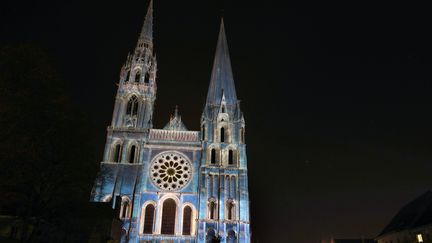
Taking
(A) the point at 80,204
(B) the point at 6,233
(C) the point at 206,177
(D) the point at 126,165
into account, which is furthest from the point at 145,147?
(A) the point at 80,204

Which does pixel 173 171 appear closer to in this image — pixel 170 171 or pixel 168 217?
pixel 170 171

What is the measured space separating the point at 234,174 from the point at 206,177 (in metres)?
3.55

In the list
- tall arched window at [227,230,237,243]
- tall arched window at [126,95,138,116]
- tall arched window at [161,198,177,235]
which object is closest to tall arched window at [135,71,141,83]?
tall arched window at [126,95,138,116]

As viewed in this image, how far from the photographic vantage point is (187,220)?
39.6 metres

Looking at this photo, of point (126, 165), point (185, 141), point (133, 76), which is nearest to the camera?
point (126, 165)

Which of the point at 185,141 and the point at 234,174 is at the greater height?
the point at 185,141

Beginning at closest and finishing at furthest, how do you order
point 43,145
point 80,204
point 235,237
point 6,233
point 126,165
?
1. point 43,145
2. point 80,204
3. point 6,233
4. point 235,237
5. point 126,165

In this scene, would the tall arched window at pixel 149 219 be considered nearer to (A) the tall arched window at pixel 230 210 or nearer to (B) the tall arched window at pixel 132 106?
(A) the tall arched window at pixel 230 210

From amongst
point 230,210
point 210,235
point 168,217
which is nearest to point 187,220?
point 168,217

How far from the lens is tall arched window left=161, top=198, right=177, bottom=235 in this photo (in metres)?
38.6

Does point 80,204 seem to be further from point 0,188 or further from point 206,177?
point 206,177

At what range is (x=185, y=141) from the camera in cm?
4419

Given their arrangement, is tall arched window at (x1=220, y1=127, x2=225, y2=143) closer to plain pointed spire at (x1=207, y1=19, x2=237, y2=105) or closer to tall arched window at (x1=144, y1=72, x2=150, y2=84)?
plain pointed spire at (x1=207, y1=19, x2=237, y2=105)

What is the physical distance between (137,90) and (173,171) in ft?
43.2
